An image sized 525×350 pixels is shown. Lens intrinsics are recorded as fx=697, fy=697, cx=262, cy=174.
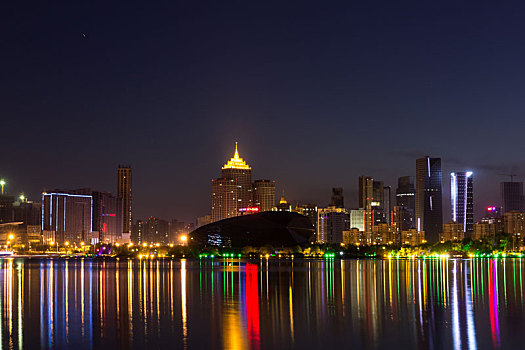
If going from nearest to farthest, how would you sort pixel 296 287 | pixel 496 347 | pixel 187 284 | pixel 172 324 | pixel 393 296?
pixel 496 347 → pixel 172 324 → pixel 393 296 → pixel 296 287 → pixel 187 284

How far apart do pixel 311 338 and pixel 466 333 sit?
301 inches

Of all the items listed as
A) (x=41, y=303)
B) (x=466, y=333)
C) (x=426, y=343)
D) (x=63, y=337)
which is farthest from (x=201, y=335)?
(x=41, y=303)

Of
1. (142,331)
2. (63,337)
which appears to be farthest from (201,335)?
(63,337)

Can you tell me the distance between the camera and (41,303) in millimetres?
49000

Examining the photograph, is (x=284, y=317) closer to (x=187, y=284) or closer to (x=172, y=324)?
(x=172, y=324)

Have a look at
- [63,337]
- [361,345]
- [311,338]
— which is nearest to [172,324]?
[63,337]

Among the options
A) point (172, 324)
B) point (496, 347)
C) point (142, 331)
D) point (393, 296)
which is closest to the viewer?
point (496, 347)

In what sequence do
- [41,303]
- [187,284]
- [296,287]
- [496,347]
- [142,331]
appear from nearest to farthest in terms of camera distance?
1. [496,347]
2. [142,331]
3. [41,303]
4. [296,287]
5. [187,284]

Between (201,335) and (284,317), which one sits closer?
(201,335)

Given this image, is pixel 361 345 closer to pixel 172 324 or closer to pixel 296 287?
pixel 172 324

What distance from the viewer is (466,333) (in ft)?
109

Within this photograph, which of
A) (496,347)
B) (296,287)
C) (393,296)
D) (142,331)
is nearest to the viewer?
(496,347)

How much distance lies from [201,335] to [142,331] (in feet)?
11.0

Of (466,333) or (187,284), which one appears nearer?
(466,333)
